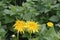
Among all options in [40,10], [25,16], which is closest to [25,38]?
[25,16]

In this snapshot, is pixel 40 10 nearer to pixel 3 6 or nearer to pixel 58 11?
pixel 58 11

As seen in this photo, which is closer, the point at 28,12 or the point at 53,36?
the point at 53,36

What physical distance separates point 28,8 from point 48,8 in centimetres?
20

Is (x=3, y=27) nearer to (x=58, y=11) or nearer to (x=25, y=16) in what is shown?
(x=25, y=16)

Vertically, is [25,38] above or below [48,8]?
below

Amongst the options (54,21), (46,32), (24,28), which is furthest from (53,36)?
(54,21)

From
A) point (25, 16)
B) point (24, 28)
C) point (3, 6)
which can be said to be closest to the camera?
point (24, 28)

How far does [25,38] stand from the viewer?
6.62 feet

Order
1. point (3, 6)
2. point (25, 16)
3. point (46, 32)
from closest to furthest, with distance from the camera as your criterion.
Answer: point (46, 32), point (25, 16), point (3, 6)

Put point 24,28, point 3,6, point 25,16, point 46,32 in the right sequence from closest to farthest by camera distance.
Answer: point 24,28 → point 46,32 → point 25,16 → point 3,6

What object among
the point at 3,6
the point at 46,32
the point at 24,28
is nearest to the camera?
the point at 24,28

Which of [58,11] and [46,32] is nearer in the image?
[46,32]

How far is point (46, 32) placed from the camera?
1.85 m

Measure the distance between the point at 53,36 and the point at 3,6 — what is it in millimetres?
642
